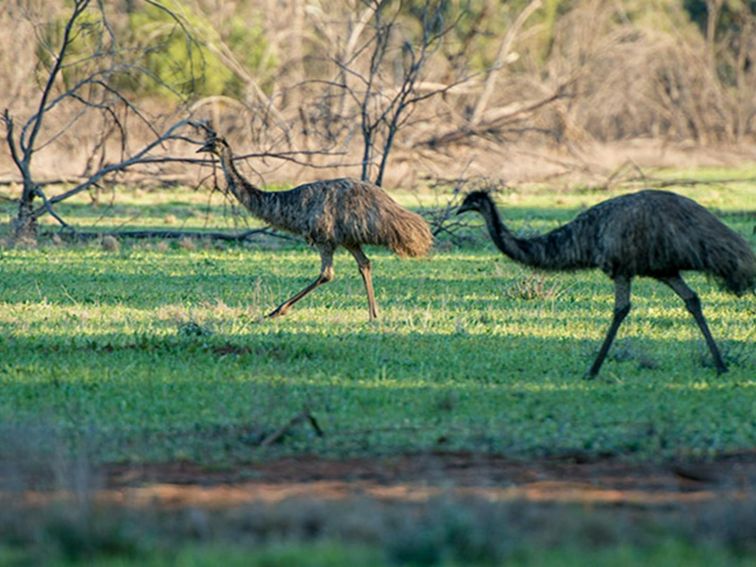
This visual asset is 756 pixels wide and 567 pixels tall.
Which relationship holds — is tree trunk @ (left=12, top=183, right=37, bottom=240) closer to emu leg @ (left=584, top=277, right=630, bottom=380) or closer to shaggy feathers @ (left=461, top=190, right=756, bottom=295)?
shaggy feathers @ (left=461, top=190, right=756, bottom=295)

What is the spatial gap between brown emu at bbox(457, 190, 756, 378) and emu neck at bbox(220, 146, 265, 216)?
153 inches

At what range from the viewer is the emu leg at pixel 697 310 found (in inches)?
404

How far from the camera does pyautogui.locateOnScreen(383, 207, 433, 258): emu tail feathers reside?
42.5ft

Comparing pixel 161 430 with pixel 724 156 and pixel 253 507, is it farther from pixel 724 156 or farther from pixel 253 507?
pixel 724 156

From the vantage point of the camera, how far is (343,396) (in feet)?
31.0

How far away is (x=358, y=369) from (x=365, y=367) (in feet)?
0.31

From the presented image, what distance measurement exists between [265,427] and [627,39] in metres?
36.8

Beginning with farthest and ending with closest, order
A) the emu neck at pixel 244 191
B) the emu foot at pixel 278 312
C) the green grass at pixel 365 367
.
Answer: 1. the emu neck at pixel 244 191
2. the emu foot at pixel 278 312
3. the green grass at pixel 365 367

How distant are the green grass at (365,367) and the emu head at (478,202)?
1216mm

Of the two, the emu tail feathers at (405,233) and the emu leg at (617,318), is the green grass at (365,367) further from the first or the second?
the emu tail feathers at (405,233)

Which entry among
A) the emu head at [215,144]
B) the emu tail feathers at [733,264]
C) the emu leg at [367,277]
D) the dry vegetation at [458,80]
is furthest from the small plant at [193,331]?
the dry vegetation at [458,80]

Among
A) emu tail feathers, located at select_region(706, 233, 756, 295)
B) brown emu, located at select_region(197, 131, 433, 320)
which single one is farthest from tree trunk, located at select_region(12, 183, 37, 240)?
emu tail feathers, located at select_region(706, 233, 756, 295)

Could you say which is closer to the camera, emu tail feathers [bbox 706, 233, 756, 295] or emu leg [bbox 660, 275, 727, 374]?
emu tail feathers [bbox 706, 233, 756, 295]

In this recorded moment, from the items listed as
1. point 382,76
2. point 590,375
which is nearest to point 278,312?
point 590,375
